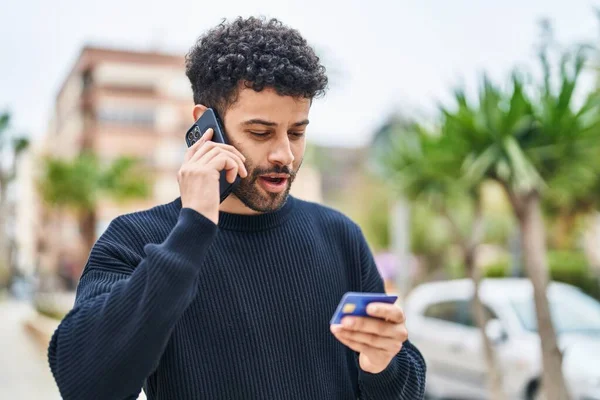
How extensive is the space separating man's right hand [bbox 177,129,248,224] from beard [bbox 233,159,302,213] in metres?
0.07

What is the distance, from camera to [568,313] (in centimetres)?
853

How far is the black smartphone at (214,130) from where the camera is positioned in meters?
1.76

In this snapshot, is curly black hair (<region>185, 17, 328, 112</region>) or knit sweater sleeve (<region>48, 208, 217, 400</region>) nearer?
knit sweater sleeve (<region>48, 208, 217, 400</region>)

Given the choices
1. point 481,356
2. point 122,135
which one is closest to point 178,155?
point 122,135

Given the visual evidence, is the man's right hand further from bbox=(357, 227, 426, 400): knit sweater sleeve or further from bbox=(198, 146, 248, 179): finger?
bbox=(357, 227, 426, 400): knit sweater sleeve

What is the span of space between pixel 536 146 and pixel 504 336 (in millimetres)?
2897

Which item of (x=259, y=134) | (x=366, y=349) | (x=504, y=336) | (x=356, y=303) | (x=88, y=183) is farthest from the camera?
(x=88, y=183)

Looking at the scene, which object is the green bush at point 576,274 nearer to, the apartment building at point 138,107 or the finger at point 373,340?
the finger at point 373,340

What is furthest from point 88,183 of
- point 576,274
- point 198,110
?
point 198,110

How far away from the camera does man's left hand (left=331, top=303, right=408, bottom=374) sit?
154cm

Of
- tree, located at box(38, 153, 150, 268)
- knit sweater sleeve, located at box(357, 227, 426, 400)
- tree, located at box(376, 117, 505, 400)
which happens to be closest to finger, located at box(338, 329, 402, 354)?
knit sweater sleeve, located at box(357, 227, 426, 400)

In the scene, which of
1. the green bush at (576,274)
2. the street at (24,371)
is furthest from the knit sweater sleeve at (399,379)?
the green bush at (576,274)

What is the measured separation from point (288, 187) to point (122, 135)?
53337 mm

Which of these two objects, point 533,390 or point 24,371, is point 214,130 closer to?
point 533,390
